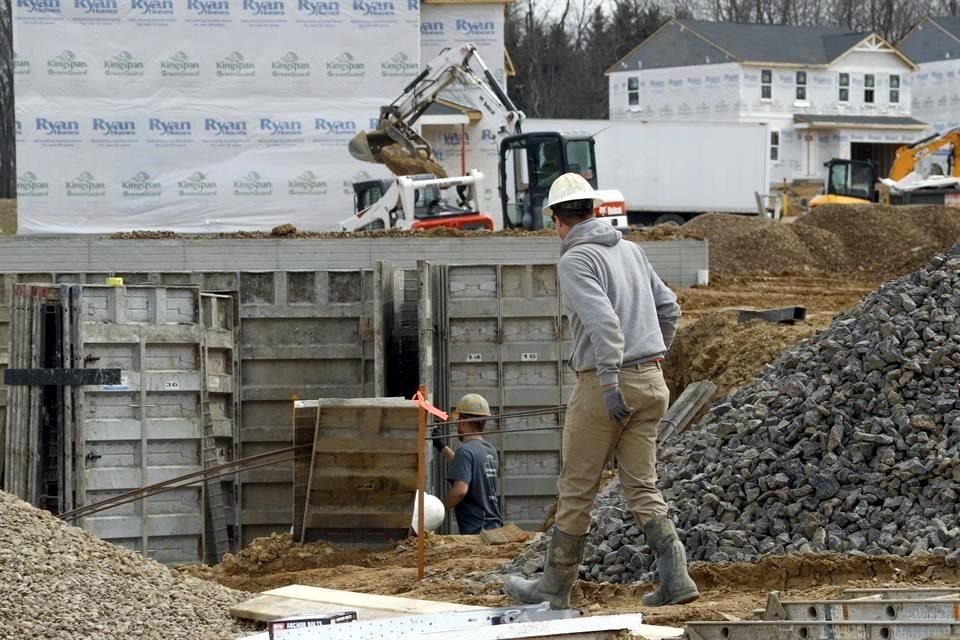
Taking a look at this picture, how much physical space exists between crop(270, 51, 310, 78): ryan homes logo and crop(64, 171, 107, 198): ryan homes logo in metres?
5.20

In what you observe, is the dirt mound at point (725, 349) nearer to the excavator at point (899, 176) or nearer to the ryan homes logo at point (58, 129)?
the excavator at point (899, 176)

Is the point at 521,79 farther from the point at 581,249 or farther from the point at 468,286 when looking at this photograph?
the point at 581,249

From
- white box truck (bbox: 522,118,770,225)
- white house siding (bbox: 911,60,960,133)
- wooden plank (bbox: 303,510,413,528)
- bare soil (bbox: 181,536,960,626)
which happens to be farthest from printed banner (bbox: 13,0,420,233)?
white house siding (bbox: 911,60,960,133)

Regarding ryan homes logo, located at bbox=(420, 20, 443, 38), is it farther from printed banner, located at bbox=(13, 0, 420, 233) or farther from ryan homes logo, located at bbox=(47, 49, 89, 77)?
ryan homes logo, located at bbox=(47, 49, 89, 77)

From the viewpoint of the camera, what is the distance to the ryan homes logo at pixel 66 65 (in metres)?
39.3

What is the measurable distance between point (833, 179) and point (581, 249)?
122ft

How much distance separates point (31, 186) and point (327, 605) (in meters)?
33.4

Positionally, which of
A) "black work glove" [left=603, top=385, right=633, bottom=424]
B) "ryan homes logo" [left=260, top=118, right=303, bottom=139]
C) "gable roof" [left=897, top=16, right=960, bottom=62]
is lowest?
"black work glove" [left=603, top=385, right=633, bottom=424]

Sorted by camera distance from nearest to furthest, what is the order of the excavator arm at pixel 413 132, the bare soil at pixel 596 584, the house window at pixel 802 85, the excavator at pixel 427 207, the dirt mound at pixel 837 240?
the bare soil at pixel 596 584
the excavator at pixel 427 207
the dirt mound at pixel 837 240
the excavator arm at pixel 413 132
the house window at pixel 802 85

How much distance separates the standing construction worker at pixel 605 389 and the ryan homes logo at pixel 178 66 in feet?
111

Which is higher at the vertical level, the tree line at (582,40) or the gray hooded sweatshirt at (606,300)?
the tree line at (582,40)

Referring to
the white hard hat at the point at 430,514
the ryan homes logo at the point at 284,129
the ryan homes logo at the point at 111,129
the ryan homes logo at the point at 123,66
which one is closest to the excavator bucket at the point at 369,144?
the ryan homes logo at the point at 284,129

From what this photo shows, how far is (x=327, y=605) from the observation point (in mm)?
7516

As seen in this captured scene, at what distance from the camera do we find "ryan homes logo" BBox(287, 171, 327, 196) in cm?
3941
